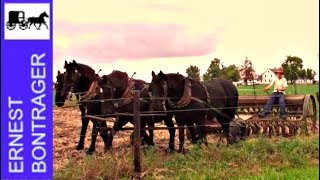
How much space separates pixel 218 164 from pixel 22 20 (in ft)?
17.3

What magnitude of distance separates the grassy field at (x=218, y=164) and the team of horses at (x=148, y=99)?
1277mm

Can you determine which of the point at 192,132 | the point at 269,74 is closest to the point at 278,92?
the point at 192,132

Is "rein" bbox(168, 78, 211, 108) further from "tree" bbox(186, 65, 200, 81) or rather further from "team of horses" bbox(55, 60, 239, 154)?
"tree" bbox(186, 65, 200, 81)

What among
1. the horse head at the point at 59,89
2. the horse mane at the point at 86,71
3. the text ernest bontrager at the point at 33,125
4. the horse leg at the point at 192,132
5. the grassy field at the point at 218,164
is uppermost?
the horse mane at the point at 86,71

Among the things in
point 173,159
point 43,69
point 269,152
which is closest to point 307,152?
point 269,152

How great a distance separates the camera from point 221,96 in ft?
40.2

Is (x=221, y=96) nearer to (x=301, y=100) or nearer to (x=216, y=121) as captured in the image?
(x=216, y=121)

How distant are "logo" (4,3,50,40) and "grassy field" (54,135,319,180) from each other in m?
4.04

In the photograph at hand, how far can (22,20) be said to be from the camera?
371 cm

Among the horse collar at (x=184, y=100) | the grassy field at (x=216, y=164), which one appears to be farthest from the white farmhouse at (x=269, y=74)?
the grassy field at (x=216, y=164)

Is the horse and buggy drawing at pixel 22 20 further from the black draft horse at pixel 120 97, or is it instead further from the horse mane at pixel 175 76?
the horse mane at pixel 175 76

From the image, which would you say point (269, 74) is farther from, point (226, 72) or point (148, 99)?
point (148, 99)

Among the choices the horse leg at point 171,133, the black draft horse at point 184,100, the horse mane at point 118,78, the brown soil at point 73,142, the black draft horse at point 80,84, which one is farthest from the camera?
the black draft horse at point 80,84

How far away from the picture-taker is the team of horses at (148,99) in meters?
10.6
